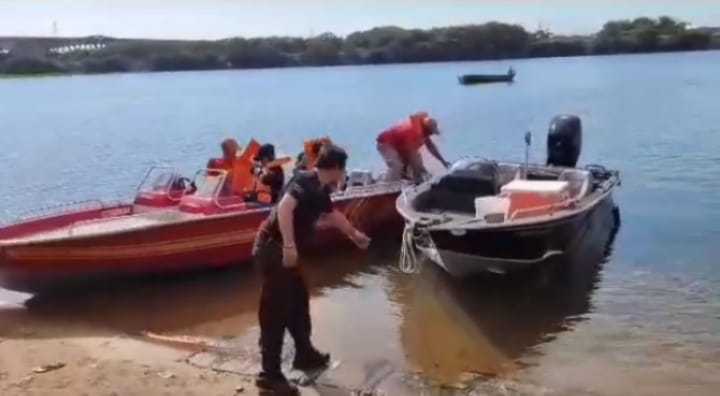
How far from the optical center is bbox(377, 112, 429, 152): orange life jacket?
559 inches

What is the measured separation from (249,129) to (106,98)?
35911mm

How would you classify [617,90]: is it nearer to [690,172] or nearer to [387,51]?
[690,172]

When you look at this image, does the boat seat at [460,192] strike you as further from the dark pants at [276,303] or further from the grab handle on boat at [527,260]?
the dark pants at [276,303]

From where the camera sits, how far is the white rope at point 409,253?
1090cm

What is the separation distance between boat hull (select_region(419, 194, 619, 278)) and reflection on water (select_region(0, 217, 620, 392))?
38 centimetres

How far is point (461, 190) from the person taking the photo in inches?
487

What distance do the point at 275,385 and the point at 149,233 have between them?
4163mm

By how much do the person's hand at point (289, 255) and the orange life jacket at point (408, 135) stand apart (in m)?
7.32

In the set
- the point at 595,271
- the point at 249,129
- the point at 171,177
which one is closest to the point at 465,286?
the point at 595,271

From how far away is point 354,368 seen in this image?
8.27 m

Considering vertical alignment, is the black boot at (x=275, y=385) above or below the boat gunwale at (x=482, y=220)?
below

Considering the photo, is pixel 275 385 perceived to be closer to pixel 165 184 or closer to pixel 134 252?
pixel 134 252

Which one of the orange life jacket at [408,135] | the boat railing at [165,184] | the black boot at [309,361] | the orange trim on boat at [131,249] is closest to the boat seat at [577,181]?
the orange life jacket at [408,135]

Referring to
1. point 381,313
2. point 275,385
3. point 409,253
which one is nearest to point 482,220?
point 409,253
